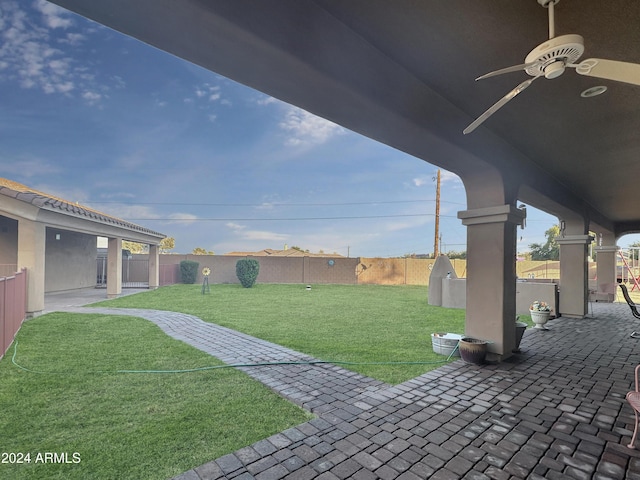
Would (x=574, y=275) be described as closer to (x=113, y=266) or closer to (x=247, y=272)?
(x=247, y=272)

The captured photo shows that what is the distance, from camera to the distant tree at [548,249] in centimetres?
2809

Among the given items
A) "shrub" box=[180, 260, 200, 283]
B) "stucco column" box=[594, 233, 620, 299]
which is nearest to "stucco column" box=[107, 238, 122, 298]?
"shrub" box=[180, 260, 200, 283]

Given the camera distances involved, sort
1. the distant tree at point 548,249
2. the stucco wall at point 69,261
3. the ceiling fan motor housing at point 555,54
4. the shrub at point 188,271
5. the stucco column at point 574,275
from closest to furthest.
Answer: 1. the ceiling fan motor housing at point 555,54
2. the stucco column at point 574,275
3. the stucco wall at point 69,261
4. the shrub at point 188,271
5. the distant tree at point 548,249

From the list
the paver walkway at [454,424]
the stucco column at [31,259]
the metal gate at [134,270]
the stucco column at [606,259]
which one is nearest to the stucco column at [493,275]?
the paver walkway at [454,424]

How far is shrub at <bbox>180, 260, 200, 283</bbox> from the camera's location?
Answer: 1745 centimetres

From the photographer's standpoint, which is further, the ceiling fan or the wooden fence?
the wooden fence

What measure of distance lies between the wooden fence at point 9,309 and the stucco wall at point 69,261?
6744 mm

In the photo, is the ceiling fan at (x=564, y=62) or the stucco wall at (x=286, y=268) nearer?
the ceiling fan at (x=564, y=62)

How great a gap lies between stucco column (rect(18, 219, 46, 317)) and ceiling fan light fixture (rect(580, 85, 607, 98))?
971 centimetres

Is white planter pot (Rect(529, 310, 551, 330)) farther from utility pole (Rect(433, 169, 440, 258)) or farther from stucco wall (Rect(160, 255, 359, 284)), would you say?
stucco wall (Rect(160, 255, 359, 284))

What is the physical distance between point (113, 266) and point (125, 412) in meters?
10.4

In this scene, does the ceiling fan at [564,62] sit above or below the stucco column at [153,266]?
above

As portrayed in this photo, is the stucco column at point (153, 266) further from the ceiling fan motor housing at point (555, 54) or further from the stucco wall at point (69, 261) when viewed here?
the ceiling fan motor housing at point (555, 54)

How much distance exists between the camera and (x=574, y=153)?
178 inches
